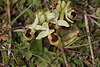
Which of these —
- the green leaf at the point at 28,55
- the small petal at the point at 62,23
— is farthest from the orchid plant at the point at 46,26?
the green leaf at the point at 28,55

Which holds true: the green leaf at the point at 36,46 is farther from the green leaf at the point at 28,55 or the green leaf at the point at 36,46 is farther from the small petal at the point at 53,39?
the small petal at the point at 53,39

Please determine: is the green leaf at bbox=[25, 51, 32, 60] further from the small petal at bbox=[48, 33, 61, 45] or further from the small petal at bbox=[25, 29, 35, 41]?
the small petal at bbox=[48, 33, 61, 45]

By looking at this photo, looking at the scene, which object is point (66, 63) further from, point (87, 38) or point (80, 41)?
point (87, 38)

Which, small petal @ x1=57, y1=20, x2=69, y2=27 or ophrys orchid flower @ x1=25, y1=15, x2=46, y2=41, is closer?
ophrys orchid flower @ x1=25, y1=15, x2=46, y2=41

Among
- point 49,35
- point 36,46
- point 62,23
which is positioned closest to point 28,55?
point 36,46

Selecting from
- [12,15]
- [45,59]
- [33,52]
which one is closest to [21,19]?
[12,15]

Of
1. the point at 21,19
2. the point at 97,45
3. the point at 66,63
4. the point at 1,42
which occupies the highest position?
the point at 21,19

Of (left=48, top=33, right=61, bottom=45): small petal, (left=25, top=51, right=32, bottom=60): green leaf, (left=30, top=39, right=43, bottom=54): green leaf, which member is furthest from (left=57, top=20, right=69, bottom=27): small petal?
(left=25, top=51, right=32, bottom=60): green leaf

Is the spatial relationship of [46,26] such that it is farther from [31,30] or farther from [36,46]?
[36,46]

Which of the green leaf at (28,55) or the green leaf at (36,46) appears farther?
the green leaf at (36,46)
